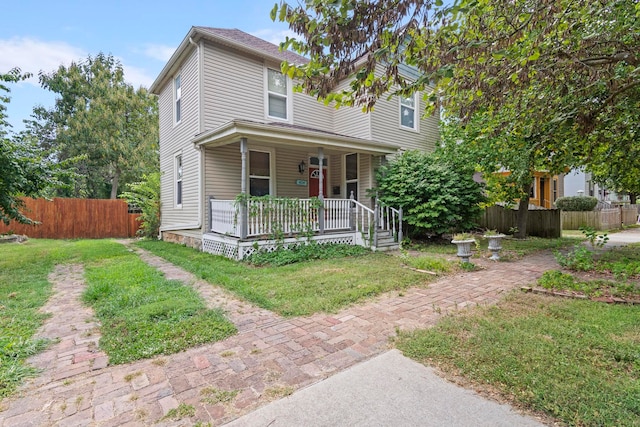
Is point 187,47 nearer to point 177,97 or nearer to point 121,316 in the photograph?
point 177,97

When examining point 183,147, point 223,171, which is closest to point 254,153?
point 223,171

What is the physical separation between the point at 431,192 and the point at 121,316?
8444 mm

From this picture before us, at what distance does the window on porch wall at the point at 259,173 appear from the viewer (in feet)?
32.6

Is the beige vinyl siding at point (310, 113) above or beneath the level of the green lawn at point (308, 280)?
above

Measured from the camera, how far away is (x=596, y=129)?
5.62 metres

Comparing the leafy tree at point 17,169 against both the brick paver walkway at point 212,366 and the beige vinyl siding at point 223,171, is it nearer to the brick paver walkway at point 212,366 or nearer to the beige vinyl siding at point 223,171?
the beige vinyl siding at point 223,171

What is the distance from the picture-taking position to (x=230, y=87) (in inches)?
382

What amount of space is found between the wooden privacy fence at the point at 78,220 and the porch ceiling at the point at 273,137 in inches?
343

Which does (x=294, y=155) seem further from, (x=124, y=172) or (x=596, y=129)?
(x=124, y=172)

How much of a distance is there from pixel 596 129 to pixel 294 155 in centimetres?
774

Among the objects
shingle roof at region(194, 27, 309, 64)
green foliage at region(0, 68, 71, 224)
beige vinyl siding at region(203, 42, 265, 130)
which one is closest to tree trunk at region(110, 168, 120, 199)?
shingle roof at region(194, 27, 309, 64)

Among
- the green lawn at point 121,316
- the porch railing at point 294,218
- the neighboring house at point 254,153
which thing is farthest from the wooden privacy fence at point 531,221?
the green lawn at point 121,316

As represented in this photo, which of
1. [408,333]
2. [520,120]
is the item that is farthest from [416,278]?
[520,120]

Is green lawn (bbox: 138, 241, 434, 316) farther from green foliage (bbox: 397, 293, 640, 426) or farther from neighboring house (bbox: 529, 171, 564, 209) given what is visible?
neighboring house (bbox: 529, 171, 564, 209)
